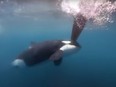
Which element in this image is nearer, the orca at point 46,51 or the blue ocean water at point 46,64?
the orca at point 46,51

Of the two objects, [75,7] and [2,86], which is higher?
[2,86]

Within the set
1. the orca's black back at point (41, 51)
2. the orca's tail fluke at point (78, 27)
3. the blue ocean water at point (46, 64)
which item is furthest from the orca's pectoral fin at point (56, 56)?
the blue ocean water at point (46, 64)

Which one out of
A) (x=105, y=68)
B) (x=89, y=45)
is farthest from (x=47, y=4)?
(x=89, y=45)

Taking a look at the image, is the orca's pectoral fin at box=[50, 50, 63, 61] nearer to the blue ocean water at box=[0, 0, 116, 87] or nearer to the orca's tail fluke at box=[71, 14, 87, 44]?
the orca's tail fluke at box=[71, 14, 87, 44]

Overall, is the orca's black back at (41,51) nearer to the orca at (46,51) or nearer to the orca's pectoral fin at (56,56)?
the orca at (46,51)

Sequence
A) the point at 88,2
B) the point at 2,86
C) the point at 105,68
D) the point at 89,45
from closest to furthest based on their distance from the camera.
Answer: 1. the point at 88,2
2. the point at 2,86
3. the point at 105,68
4. the point at 89,45

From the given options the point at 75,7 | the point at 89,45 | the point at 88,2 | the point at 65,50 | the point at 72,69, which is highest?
the point at 89,45

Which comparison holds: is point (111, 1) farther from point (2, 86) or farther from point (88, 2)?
point (2, 86)

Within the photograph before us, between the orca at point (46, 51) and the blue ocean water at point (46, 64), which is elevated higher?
the blue ocean water at point (46, 64)

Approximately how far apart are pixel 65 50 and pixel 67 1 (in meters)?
2.27

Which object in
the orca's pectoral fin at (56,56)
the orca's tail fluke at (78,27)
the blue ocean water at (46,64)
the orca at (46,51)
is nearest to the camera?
the orca's pectoral fin at (56,56)

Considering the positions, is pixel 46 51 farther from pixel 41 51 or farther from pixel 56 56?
pixel 56 56

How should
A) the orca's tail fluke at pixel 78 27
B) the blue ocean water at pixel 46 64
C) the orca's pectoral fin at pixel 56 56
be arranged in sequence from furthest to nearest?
the blue ocean water at pixel 46 64, the orca's tail fluke at pixel 78 27, the orca's pectoral fin at pixel 56 56

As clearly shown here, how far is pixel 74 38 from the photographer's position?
12.6 metres
